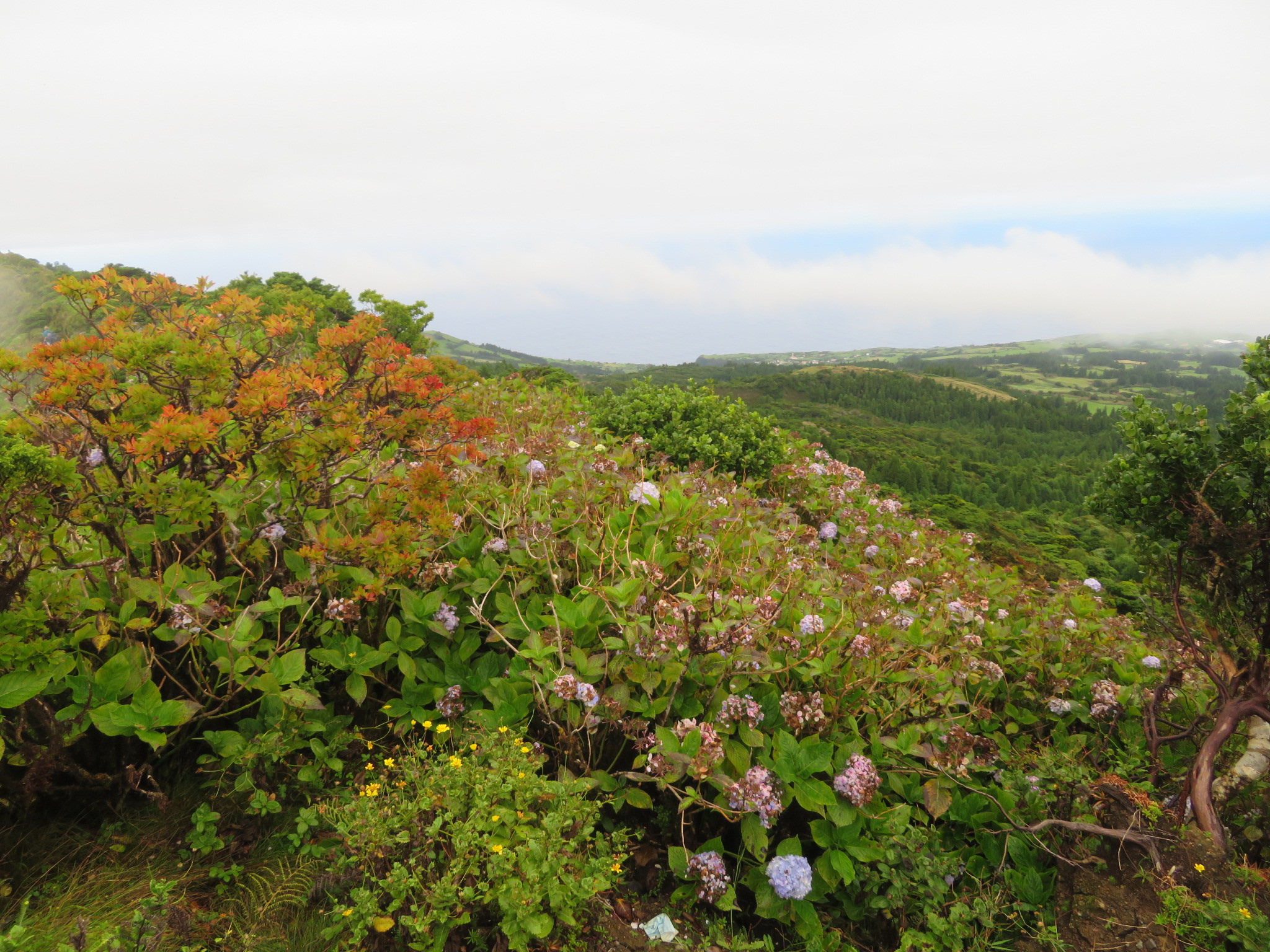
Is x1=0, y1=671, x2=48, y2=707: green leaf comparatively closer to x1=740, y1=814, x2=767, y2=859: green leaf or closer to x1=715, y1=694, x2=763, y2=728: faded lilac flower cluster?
x1=715, y1=694, x2=763, y2=728: faded lilac flower cluster

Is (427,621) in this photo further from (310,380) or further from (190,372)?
(190,372)

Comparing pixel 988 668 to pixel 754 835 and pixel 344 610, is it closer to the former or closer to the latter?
pixel 754 835

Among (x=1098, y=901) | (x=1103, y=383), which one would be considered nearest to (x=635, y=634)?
(x=1098, y=901)

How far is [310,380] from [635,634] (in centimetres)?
191

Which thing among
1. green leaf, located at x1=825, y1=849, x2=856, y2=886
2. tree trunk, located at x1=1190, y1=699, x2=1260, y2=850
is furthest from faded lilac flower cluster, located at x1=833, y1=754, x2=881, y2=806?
tree trunk, located at x1=1190, y1=699, x2=1260, y2=850

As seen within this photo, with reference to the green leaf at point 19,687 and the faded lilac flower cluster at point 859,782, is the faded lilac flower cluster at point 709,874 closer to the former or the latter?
the faded lilac flower cluster at point 859,782

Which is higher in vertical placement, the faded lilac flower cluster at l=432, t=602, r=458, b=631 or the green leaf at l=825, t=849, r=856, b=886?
the faded lilac flower cluster at l=432, t=602, r=458, b=631

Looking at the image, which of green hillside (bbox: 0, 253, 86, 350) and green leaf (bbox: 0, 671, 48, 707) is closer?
green leaf (bbox: 0, 671, 48, 707)

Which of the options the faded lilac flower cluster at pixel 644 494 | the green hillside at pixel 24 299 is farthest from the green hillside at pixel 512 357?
the faded lilac flower cluster at pixel 644 494

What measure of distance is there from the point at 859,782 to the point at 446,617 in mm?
1990

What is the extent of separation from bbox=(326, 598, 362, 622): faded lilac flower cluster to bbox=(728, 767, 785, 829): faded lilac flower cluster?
5.77 ft

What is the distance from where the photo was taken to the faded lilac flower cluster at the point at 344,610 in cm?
271

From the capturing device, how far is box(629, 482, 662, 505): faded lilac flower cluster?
12.5 feet

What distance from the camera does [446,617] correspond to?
119 inches
